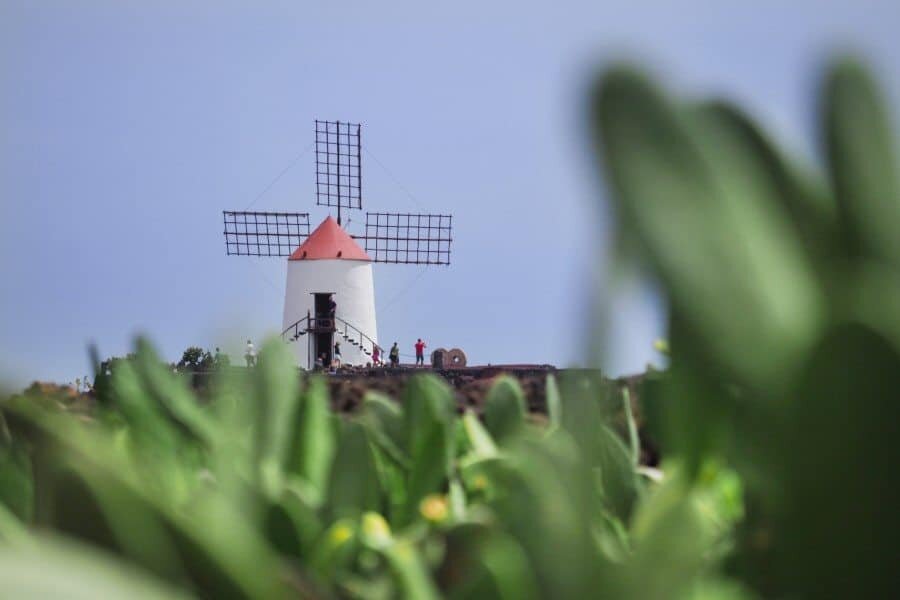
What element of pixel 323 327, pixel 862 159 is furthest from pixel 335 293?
pixel 862 159

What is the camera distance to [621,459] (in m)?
0.92

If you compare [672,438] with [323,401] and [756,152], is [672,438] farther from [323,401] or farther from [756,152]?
[323,401]

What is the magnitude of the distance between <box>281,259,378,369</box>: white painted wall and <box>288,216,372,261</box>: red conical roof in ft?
0.66

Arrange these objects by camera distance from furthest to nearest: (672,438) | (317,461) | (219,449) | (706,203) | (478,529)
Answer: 1. (317,461)
2. (219,449)
3. (478,529)
4. (672,438)
5. (706,203)

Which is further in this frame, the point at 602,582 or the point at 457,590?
the point at 457,590

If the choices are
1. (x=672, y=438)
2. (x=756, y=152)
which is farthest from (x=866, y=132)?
(x=672, y=438)

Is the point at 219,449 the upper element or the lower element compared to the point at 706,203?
lower

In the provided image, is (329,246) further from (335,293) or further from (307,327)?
(307,327)

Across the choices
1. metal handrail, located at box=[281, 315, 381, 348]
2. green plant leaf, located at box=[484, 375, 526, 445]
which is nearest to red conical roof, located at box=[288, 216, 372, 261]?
metal handrail, located at box=[281, 315, 381, 348]

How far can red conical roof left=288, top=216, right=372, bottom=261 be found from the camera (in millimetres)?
41531

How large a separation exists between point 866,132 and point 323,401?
2.20 ft

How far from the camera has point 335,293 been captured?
41.4 metres

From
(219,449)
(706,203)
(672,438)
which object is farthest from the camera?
(219,449)

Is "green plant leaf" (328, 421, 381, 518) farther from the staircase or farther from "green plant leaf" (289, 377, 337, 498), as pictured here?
the staircase
